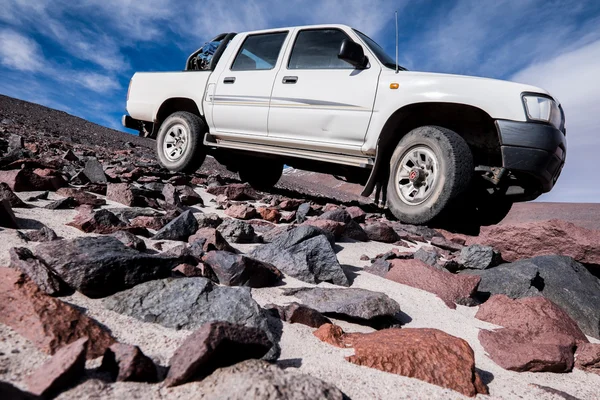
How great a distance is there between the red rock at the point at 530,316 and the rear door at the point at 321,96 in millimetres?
2338

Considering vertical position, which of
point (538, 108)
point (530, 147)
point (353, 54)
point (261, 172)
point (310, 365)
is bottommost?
point (310, 365)

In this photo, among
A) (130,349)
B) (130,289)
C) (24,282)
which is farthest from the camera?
(130,289)

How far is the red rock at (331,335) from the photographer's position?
1.32m

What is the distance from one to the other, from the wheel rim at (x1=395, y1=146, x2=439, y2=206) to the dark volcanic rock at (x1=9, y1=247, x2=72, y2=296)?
2969 mm

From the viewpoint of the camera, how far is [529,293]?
2.09m

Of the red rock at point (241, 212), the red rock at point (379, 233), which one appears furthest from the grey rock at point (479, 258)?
the red rock at point (241, 212)

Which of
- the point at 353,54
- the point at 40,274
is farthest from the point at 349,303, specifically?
the point at 353,54

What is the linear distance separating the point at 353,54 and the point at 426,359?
317 cm

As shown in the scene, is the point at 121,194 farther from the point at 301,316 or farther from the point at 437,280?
the point at 437,280

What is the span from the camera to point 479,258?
2.45 metres

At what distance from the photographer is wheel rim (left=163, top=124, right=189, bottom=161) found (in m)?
5.21

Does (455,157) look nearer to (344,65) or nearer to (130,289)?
(344,65)

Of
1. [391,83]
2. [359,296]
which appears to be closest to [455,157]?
[391,83]

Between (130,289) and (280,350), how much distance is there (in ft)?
1.99
